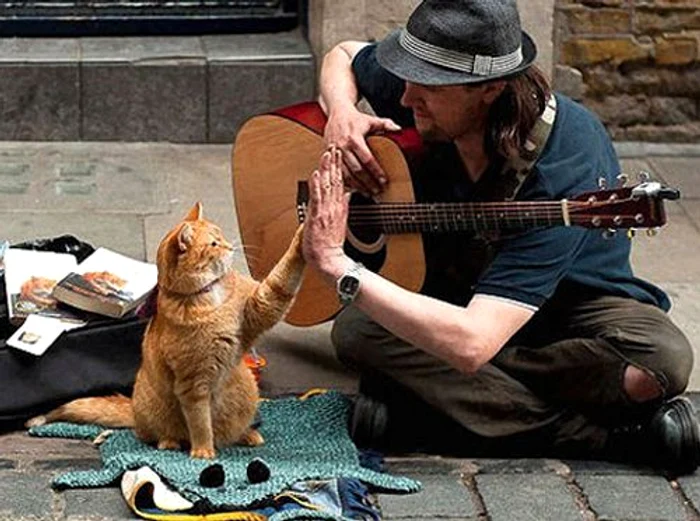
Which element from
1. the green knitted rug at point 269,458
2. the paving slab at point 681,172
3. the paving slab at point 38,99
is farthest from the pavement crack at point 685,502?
the paving slab at point 38,99

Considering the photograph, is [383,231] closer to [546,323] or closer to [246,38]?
[546,323]

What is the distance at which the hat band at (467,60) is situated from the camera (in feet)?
13.0

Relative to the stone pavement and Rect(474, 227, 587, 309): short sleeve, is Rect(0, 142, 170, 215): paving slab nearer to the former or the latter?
the stone pavement

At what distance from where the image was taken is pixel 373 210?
14.2 feet

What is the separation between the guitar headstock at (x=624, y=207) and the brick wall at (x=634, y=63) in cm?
273

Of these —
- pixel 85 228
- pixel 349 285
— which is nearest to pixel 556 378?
pixel 349 285

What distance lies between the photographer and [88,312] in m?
4.46

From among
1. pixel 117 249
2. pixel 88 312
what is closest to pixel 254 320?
pixel 88 312

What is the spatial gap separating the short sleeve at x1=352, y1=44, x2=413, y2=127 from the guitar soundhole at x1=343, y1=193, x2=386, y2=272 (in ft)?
0.85

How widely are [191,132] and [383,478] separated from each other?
2.78 m

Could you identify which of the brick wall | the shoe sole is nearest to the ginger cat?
the shoe sole

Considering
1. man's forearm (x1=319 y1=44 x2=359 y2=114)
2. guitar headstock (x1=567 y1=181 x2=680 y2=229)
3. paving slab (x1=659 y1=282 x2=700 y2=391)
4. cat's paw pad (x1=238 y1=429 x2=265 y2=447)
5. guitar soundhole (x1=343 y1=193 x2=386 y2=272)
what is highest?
guitar headstock (x1=567 y1=181 x2=680 y2=229)

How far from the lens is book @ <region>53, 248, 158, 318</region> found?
175 inches

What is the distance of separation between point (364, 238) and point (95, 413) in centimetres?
76
